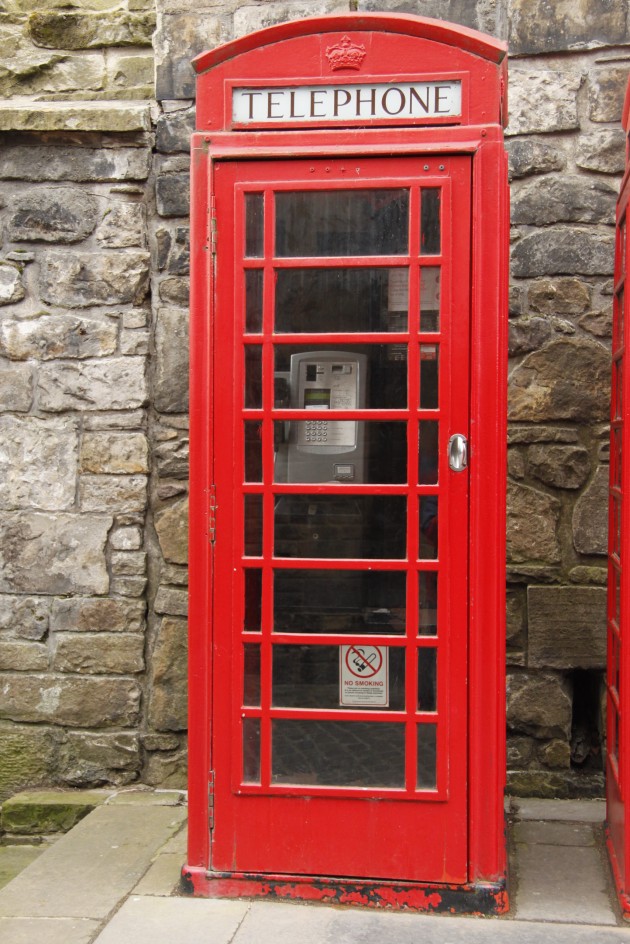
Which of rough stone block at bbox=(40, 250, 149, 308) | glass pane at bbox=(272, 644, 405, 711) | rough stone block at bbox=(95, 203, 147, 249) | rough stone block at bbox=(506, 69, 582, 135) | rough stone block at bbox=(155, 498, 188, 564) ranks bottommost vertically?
glass pane at bbox=(272, 644, 405, 711)

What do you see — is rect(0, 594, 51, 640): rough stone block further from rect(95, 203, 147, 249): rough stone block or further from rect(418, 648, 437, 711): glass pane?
rect(418, 648, 437, 711): glass pane

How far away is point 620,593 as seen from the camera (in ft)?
10.5

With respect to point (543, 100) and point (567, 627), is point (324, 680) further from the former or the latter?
point (543, 100)

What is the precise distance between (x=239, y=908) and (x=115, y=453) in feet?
6.42

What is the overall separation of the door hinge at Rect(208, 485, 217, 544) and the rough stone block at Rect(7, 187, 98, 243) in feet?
5.72

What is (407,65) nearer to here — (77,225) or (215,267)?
(215,267)

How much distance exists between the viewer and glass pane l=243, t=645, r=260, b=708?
3.10m

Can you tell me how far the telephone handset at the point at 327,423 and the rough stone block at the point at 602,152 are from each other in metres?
1.66

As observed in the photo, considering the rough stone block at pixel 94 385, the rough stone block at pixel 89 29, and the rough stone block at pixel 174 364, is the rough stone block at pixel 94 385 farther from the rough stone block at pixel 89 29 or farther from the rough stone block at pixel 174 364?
the rough stone block at pixel 89 29

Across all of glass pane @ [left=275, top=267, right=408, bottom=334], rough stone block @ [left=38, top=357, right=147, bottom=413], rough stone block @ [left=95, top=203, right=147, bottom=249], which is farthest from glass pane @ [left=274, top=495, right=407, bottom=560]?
rough stone block @ [left=95, top=203, right=147, bottom=249]

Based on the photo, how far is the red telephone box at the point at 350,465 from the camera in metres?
2.97

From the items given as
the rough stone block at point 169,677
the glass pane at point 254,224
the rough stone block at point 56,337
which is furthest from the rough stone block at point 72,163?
the rough stone block at point 169,677

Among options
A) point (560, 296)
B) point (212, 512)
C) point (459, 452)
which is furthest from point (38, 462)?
point (560, 296)

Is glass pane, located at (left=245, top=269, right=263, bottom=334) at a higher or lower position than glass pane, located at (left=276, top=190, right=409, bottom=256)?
lower
